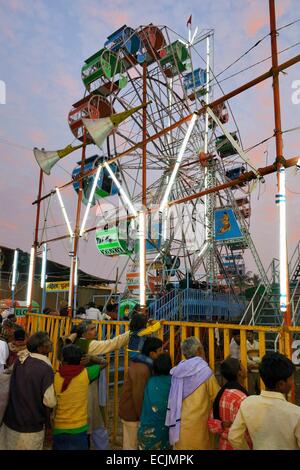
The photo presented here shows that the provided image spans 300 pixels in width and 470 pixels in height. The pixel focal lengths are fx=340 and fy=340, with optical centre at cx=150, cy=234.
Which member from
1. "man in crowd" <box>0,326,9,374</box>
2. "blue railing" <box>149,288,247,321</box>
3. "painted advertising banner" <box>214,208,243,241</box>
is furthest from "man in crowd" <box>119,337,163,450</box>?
"painted advertising banner" <box>214,208,243,241</box>

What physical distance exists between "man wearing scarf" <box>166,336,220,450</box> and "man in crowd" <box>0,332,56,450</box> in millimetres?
1250

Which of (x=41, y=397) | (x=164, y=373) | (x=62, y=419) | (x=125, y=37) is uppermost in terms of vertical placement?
(x=125, y=37)

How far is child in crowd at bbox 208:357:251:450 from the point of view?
3.09 meters

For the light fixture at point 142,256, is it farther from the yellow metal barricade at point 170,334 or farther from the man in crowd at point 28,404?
the man in crowd at point 28,404

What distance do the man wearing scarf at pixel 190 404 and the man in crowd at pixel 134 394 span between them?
45 cm

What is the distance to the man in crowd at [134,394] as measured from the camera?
385 centimetres

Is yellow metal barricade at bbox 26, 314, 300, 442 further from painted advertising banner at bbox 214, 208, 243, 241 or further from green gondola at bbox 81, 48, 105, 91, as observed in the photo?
green gondola at bbox 81, 48, 105, 91

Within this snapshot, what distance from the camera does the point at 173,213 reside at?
2014 centimetres
